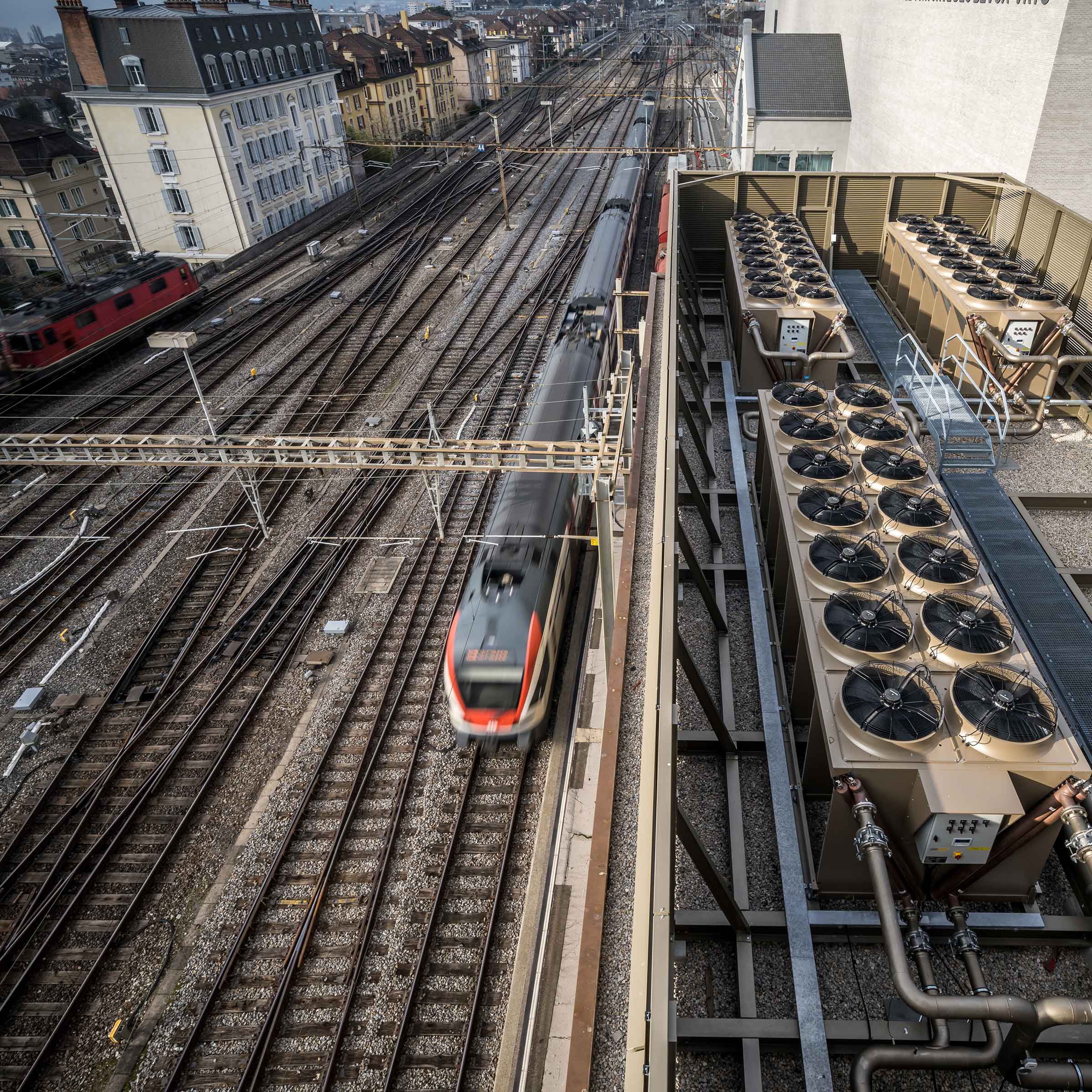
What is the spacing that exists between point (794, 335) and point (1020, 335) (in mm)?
4916

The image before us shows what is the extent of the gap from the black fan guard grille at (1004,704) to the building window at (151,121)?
53594mm

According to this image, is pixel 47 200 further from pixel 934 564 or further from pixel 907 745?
pixel 907 745

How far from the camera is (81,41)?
42875 mm

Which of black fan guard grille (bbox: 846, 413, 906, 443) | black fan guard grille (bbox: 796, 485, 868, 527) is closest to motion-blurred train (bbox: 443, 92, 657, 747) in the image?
black fan guard grille (bbox: 796, 485, 868, 527)

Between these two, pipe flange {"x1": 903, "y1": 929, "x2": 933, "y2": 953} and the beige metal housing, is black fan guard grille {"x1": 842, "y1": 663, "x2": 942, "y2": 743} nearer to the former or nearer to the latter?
the beige metal housing

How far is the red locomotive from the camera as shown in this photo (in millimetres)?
31062

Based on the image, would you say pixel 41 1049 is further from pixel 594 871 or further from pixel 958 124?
pixel 958 124

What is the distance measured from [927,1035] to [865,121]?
37.8 meters

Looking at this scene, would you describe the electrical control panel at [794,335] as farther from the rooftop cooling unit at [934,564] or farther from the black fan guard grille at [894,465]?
the rooftop cooling unit at [934,564]

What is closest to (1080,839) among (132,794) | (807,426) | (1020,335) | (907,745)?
(907,745)

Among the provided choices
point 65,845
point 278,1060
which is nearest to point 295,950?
point 278,1060

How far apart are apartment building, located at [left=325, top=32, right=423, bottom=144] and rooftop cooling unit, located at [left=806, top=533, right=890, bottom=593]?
73958mm

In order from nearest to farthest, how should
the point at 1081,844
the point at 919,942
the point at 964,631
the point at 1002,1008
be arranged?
the point at 1002,1008
the point at 1081,844
the point at 919,942
the point at 964,631

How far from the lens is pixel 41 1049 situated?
12.2 metres
